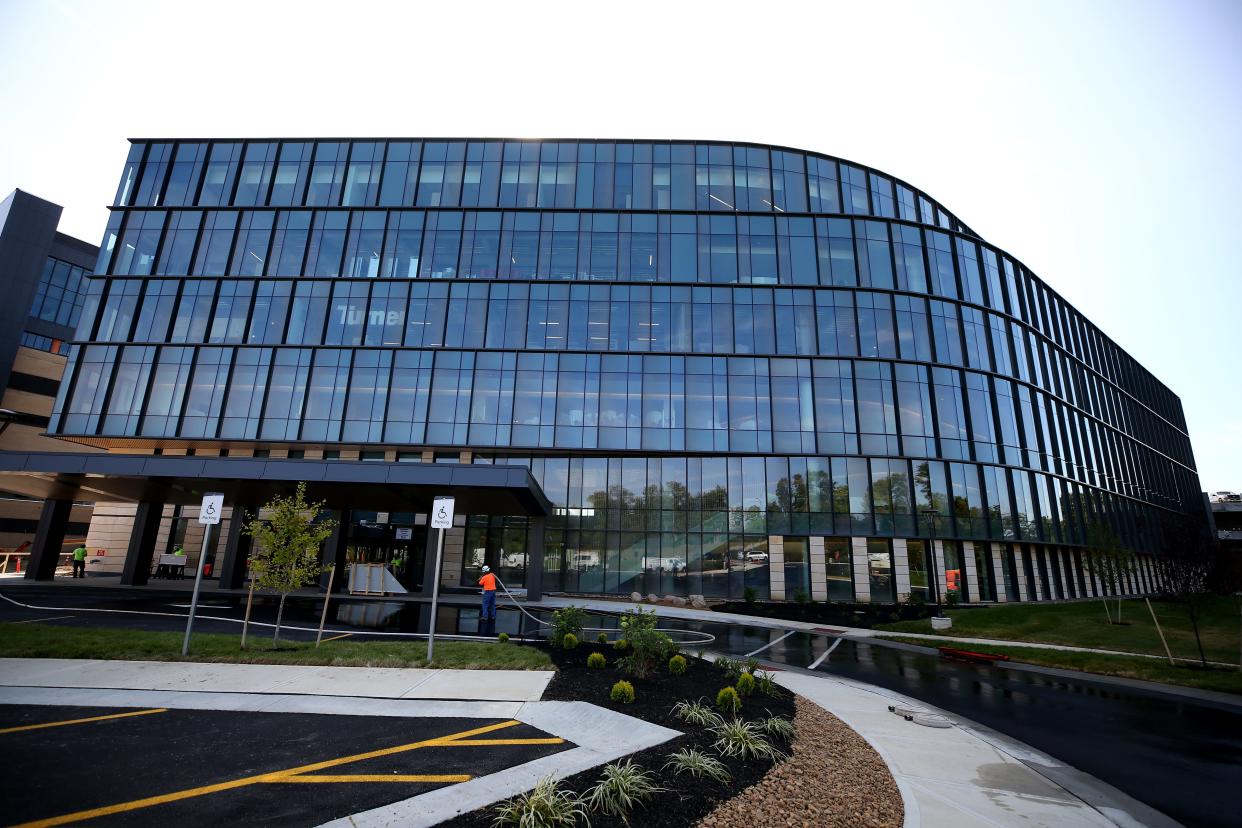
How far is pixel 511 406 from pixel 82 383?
28789 mm

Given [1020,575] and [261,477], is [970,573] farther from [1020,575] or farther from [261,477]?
[261,477]

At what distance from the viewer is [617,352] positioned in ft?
123

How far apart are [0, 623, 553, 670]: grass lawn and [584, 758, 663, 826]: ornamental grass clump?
6.15m

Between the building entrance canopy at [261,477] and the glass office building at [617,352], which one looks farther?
the glass office building at [617,352]

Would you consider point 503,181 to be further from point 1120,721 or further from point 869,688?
point 1120,721

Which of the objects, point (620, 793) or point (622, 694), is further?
point (622, 694)

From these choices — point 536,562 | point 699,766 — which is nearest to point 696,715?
point 699,766

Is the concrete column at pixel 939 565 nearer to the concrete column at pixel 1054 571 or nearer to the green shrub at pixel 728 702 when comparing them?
the concrete column at pixel 1054 571

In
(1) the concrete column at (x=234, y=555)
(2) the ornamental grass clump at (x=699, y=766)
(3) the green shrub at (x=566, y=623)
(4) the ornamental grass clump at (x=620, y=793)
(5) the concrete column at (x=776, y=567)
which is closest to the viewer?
(4) the ornamental grass clump at (x=620, y=793)

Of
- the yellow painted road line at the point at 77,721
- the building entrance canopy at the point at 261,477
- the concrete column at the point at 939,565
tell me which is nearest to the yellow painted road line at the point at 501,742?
the yellow painted road line at the point at 77,721

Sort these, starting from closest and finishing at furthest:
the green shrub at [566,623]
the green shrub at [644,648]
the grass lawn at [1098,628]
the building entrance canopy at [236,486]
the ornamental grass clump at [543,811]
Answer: the ornamental grass clump at [543,811] < the green shrub at [644,648] < the green shrub at [566,623] < the grass lawn at [1098,628] < the building entrance canopy at [236,486]

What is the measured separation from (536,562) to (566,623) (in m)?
16.1

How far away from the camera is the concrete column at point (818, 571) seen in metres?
34.7

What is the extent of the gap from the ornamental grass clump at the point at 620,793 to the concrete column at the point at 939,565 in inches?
1403
